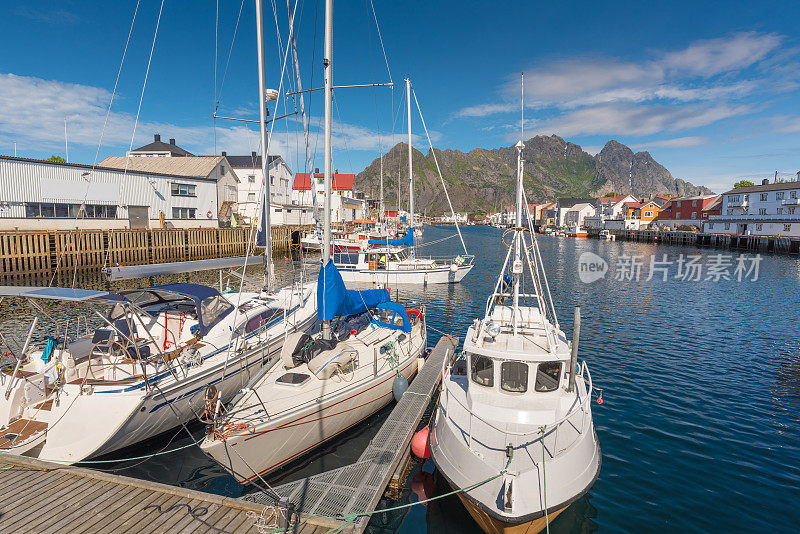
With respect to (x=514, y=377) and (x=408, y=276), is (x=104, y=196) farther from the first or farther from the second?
(x=514, y=377)

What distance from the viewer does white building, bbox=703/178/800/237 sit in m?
75.8

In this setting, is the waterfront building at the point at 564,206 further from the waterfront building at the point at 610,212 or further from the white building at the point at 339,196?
the white building at the point at 339,196

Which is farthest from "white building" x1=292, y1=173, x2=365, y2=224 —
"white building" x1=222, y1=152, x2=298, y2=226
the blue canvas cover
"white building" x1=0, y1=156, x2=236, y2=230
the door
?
the blue canvas cover

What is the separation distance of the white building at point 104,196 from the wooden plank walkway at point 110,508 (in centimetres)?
2815

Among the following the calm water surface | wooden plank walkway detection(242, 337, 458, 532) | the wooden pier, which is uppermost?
the wooden pier

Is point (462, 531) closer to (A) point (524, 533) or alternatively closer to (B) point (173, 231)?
(A) point (524, 533)

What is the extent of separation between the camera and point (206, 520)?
6.54m

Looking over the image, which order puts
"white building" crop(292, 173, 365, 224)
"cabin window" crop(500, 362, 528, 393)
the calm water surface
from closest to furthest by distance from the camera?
the calm water surface
"cabin window" crop(500, 362, 528, 393)
"white building" crop(292, 173, 365, 224)

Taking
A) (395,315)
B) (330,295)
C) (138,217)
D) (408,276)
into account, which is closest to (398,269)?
(408,276)

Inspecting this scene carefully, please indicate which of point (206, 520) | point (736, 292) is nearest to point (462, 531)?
point (206, 520)

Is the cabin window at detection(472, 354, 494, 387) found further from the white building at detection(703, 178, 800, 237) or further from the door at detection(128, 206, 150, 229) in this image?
the white building at detection(703, 178, 800, 237)

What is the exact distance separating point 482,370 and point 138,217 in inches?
1922

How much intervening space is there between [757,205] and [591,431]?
107038 millimetres

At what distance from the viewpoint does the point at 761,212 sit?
274 feet
